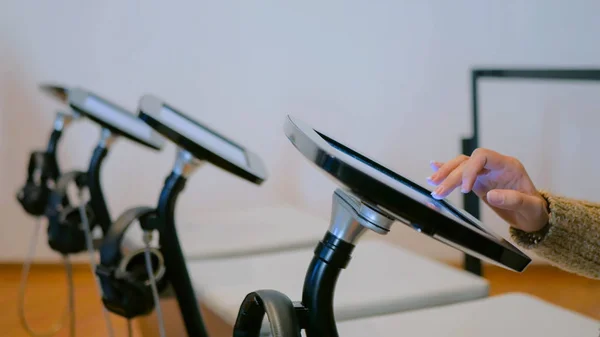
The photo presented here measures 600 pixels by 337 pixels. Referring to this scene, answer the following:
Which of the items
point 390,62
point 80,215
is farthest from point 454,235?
point 390,62

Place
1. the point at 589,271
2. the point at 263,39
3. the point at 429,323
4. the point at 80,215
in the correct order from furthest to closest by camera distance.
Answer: the point at 263,39 < the point at 80,215 < the point at 429,323 < the point at 589,271

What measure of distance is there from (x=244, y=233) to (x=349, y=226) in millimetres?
963

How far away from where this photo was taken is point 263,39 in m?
2.33

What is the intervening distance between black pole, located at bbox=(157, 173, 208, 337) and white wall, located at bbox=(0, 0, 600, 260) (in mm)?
1360

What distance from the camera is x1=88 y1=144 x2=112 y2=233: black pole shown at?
4.17 ft

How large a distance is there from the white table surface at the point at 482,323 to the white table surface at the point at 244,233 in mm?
493

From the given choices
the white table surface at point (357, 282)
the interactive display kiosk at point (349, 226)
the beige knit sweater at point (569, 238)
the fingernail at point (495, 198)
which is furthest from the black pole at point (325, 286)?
the white table surface at point (357, 282)

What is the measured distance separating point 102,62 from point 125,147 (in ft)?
1.06

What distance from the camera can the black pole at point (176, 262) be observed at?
37.7 inches

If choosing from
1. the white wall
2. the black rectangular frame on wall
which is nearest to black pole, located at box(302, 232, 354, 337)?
the black rectangular frame on wall

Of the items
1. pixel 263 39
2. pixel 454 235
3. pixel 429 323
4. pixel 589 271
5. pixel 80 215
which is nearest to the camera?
pixel 454 235

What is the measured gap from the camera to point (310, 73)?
2.34 m

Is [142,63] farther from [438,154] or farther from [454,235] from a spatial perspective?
[454,235]

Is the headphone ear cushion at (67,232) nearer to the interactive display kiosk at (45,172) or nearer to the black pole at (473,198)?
the interactive display kiosk at (45,172)
